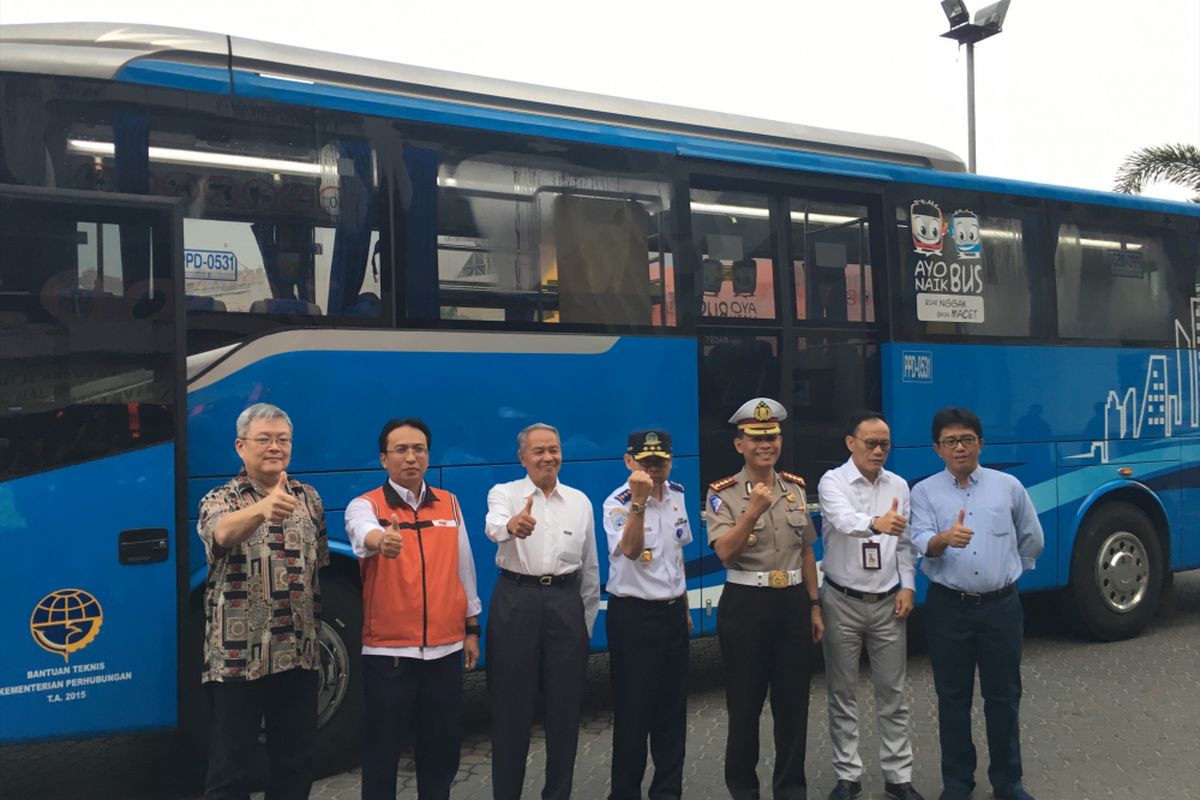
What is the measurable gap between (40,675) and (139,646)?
413mm

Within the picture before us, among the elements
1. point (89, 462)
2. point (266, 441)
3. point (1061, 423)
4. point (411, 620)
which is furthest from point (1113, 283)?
point (89, 462)

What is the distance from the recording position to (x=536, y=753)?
5.63 meters

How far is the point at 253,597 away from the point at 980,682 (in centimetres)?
325

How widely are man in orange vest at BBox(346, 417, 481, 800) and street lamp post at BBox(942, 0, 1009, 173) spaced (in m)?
15.3

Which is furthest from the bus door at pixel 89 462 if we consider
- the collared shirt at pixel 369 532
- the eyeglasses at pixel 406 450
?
the eyeglasses at pixel 406 450

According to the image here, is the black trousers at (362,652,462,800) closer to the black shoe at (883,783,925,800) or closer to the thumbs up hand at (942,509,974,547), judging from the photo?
the black shoe at (883,783,925,800)

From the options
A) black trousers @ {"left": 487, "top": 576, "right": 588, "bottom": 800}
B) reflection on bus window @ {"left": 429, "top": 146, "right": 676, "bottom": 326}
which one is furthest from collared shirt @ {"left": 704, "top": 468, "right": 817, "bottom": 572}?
reflection on bus window @ {"left": 429, "top": 146, "right": 676, "bottom": 326}

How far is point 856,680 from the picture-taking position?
15.8 feet

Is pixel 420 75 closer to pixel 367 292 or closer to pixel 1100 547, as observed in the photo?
pixel 367 292

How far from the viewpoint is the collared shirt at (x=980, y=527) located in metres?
4.71

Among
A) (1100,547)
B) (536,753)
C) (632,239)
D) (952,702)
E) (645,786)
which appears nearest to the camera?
(952,702)

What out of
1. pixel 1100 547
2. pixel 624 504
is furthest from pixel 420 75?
pixel 1100 547

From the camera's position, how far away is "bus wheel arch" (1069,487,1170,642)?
8141mm

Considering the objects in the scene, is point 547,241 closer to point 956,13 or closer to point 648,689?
point 648,689
